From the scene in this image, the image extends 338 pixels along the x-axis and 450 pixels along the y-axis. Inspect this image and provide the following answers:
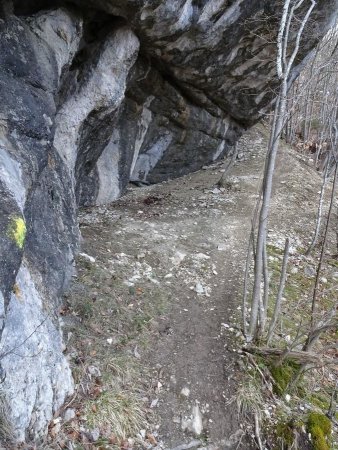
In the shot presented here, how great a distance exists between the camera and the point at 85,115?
7207mm

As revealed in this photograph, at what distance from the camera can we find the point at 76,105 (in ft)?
23.2

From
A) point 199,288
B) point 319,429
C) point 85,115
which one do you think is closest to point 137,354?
point 199,288

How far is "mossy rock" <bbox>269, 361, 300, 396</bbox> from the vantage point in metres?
4.73

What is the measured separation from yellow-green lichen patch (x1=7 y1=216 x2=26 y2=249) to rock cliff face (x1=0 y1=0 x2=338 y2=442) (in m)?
0.01

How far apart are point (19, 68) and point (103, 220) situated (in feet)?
14.0

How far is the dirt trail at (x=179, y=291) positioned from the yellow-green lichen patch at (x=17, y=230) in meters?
1.81

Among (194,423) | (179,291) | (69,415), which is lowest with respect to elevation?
(194,423)

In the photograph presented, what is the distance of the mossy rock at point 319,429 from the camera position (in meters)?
4.19

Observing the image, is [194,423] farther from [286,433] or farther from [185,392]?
[286,433]

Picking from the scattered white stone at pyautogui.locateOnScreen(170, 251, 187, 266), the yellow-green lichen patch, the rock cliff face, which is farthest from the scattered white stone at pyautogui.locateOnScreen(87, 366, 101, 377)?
the scattered white stone at pyautogui.locateOnScreen(170, 251, 187, 266)

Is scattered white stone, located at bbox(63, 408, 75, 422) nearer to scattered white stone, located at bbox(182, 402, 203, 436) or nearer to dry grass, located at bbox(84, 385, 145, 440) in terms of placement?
dry grass, located at bbox(84, 385, 145, 440)

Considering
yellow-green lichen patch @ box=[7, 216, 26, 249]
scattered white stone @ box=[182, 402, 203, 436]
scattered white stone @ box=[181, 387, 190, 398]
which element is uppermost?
yellow-green lichen patch @ box=[7, 216, 26, 249]

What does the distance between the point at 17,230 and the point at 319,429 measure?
4.01m

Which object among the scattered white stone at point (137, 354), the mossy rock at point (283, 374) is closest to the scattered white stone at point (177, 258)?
the scattered white stone at point (137, 354)
